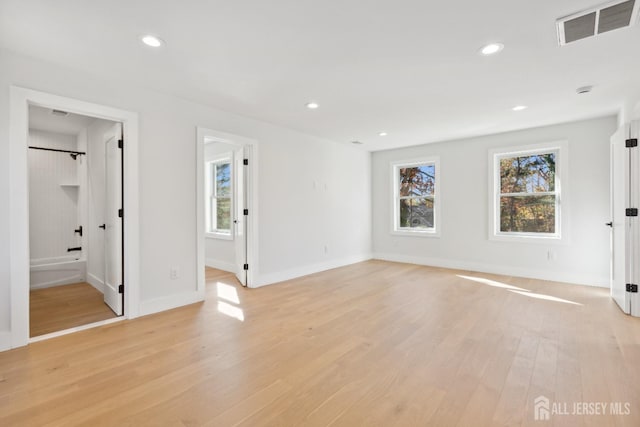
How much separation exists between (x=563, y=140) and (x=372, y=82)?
139 inches

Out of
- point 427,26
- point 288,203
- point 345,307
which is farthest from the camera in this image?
point 288,203

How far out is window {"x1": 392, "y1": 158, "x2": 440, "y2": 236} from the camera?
243 inches

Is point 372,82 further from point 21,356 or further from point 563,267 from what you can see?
point 563,267

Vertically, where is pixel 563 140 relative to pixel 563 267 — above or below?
above

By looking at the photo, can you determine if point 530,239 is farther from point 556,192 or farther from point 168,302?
point 168,302

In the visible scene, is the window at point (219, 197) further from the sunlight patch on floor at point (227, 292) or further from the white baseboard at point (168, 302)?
the white baseboard at point (168, 302)

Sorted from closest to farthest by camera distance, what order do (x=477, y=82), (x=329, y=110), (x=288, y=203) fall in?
(x=477, y=82)
(x=329, y=110)
(x=288, y=203)

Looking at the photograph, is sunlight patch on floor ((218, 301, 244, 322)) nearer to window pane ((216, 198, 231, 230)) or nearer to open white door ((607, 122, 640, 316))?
window pane ((216, 198, 231, 230))

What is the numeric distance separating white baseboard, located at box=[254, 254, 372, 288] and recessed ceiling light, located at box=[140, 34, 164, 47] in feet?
10.3

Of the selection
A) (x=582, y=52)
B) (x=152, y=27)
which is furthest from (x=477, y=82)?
(x=152, y=27)

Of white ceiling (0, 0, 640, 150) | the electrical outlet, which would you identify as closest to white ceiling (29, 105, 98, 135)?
white ceiling (0, 0, 640, 150)

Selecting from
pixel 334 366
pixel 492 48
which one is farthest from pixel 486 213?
pixel 334 366

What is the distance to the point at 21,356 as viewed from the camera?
2.39 metres

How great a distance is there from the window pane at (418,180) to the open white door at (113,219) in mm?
5187
